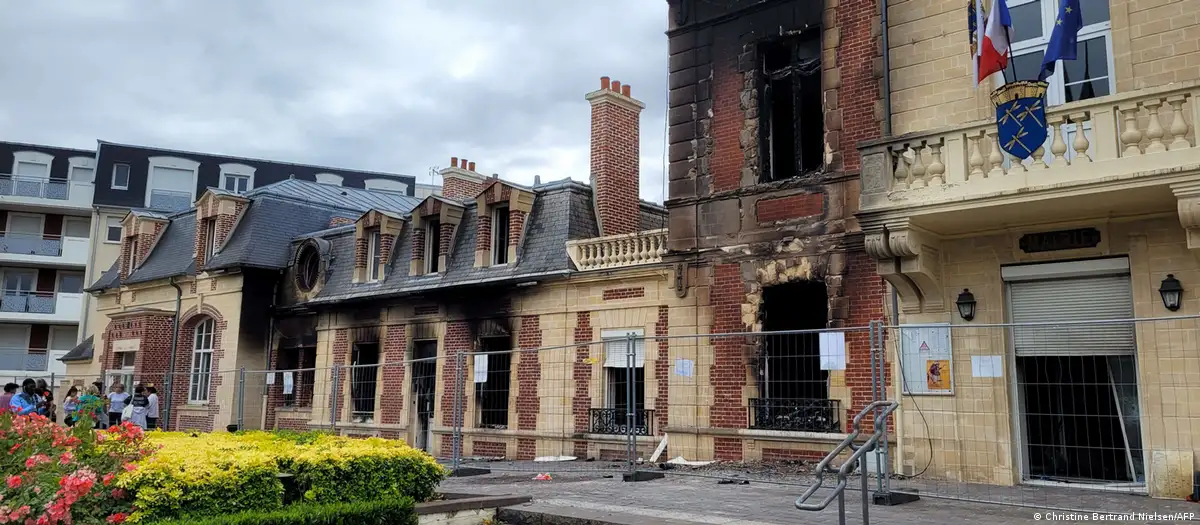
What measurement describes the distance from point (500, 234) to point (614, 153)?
10.3 ft

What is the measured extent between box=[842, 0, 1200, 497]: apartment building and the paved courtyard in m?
0.73

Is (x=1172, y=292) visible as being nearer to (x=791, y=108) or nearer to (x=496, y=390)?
(x=791, y=108)

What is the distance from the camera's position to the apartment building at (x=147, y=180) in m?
40.3

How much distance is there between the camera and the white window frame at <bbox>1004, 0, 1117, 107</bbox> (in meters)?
11.2

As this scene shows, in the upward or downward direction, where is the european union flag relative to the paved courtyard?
upward

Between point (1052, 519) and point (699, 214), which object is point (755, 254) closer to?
point (699, 214)

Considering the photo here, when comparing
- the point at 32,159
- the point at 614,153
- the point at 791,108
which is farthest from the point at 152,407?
the point at 32,159

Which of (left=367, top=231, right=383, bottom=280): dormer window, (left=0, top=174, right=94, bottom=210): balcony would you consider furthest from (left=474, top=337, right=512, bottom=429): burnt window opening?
(left=0, top=174, right=94, bottom=210): balcony

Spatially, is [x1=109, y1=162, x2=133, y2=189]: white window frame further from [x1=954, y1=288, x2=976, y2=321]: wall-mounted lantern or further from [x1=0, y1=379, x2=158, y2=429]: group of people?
[x1=954, y1=288, x2=976, y2=321]: wall-mounted lantern

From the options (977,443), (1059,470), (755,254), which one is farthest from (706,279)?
(1059,470)

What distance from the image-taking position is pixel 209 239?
85.6 feet

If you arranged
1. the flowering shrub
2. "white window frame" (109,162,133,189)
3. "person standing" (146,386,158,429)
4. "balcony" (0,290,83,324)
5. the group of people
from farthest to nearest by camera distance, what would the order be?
"white window frame" (109,162,133,189), "balcony" (0,290,83,324), "person standing" (146,386,158,429), the group of people, the flowering shrub

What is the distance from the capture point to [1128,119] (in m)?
9.71

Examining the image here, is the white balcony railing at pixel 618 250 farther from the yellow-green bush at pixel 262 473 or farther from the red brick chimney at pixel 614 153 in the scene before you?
the yellow-green bush at pixel 262 473
